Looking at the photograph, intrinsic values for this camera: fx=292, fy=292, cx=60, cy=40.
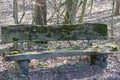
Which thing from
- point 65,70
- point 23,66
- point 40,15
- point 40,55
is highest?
point 40,15

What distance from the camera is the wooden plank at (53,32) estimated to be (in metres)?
6.43

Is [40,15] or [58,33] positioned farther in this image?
[40,15]

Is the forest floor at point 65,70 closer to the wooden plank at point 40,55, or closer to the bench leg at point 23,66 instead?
the bench leg at point 23,66

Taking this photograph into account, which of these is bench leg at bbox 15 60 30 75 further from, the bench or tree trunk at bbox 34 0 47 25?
tree trunk at bbox 34 0 47 25

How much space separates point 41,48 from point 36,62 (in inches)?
49.7

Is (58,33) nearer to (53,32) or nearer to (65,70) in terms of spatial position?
(53,32)

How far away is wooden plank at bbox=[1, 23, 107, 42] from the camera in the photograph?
643cm

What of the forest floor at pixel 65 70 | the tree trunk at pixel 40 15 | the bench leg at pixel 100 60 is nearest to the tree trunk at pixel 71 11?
the tree trunk at pixel 40 15

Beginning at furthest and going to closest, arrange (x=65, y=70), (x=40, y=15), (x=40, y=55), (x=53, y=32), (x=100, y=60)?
(x=40, y=15)
(x=53, y=32)
(x=100, y=60)
(x=65, y=70)
(x=40, y=55)

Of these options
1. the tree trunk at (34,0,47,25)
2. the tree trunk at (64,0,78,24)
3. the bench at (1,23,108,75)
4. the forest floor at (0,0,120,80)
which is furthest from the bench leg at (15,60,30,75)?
the tree trunk at (34,0,47,25)

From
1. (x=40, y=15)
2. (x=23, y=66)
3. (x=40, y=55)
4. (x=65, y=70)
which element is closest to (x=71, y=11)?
(x=40, y=15)

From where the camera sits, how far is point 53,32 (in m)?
6.67

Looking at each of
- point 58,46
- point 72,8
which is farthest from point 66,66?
point 72,8

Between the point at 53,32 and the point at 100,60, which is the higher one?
the point at 53,32
